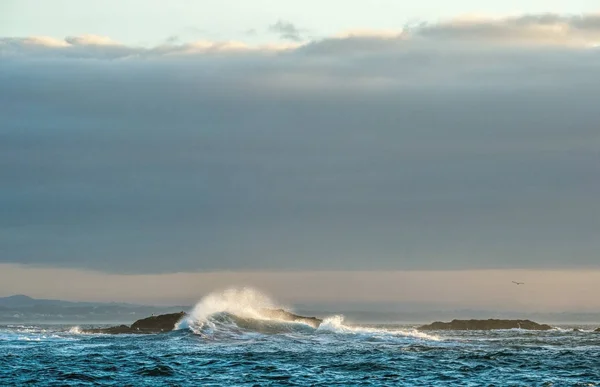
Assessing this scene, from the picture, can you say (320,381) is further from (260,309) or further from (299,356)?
(260,309)

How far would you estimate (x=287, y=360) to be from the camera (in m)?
62.9

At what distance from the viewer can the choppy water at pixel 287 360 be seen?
168ft

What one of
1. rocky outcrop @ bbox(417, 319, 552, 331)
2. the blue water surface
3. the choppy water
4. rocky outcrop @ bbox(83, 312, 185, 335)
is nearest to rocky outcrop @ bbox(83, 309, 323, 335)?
rocky outcrop @ bbox(83, 312, 185, 335)

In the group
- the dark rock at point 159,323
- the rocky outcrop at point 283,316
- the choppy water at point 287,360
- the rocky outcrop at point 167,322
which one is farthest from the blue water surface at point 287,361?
the dark rock at point 159,323

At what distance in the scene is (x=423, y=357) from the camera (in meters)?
66.2

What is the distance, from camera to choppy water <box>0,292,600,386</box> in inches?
2014

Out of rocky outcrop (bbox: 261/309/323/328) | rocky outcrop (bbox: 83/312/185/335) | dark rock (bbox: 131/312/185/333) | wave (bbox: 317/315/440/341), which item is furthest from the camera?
dark rock (bbox: 131/312/185/333)

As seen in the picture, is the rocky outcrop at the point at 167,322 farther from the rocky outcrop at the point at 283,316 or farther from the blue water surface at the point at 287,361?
the blue water surface at the point at 287,361

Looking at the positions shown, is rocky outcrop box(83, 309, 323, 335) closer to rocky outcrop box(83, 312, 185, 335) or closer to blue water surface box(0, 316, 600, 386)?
rocky outcrop box(83, 312, 185, 335)

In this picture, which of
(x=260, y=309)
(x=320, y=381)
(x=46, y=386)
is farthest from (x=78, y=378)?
(x=260, y=309)

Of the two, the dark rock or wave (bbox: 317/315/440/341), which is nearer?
wave (bbox: 317/315/440/341)

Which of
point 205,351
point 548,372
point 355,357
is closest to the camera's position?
point 548,372

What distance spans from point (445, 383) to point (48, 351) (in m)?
34.4

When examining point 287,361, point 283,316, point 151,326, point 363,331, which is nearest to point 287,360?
point 287,361
